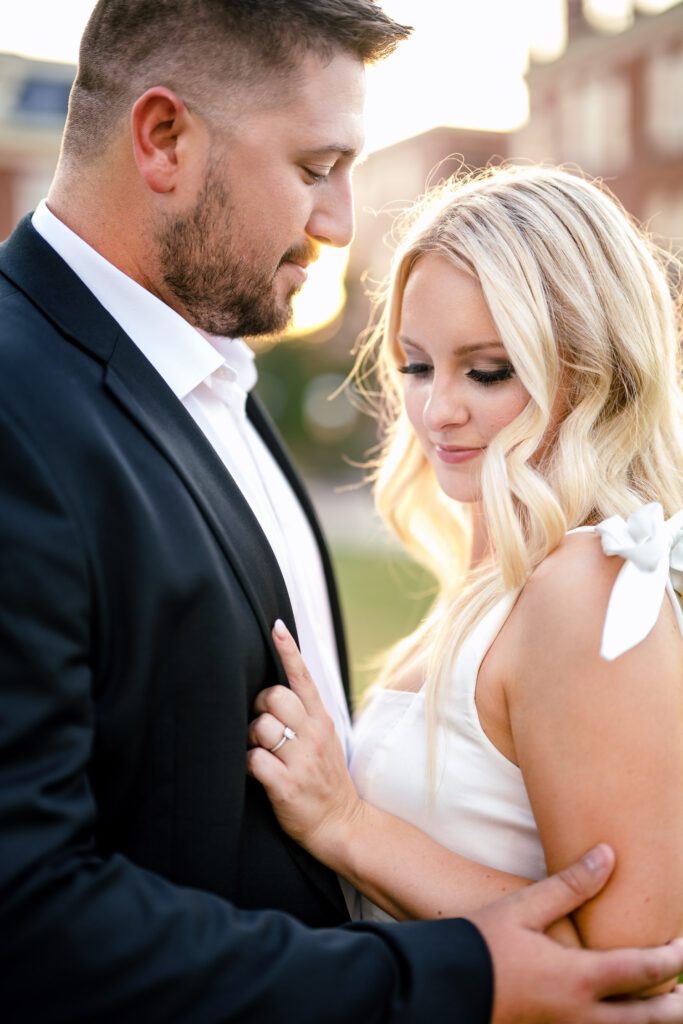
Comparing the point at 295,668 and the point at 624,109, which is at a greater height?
the point at 624,109

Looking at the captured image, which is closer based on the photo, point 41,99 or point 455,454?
point 455,454

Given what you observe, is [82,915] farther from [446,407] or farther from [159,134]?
[159,134]

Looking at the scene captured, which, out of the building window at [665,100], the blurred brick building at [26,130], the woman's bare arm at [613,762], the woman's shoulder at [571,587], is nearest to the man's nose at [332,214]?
the woman's shoulder at [571,587]

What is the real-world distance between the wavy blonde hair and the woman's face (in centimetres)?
5

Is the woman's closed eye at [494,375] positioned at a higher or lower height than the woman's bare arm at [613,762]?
higher

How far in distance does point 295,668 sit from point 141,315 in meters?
0.87

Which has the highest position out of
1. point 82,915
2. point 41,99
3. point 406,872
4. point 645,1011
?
point 41,99

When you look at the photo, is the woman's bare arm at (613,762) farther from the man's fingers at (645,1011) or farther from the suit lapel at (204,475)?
the suit lapel at (204,475)

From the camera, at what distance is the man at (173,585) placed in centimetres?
168

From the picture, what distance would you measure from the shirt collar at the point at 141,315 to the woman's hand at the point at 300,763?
0.64 meters

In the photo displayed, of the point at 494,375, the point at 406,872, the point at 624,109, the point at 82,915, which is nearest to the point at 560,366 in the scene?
the point at 494,375

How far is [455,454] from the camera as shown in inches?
106

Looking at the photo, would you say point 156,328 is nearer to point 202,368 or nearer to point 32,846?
point 202,368

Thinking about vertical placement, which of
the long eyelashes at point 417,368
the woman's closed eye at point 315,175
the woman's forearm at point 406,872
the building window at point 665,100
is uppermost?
the building window at point 665,100
